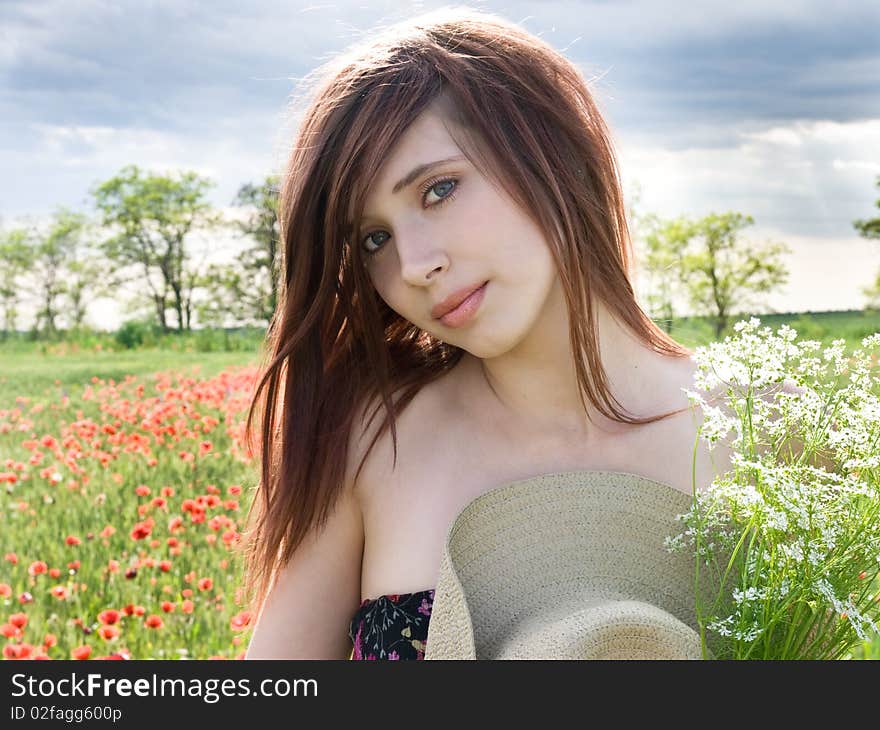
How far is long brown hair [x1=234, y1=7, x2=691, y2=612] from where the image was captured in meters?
1.90

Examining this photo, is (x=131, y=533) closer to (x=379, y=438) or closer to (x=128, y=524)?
(x=128, y=524)

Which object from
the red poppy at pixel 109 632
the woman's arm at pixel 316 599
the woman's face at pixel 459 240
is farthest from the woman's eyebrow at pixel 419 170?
the red poppy at pixel 109 632

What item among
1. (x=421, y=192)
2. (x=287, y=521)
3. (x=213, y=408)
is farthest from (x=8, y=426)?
(x=421, y=192)

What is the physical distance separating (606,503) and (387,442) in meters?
0.59

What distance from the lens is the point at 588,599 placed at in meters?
1.65

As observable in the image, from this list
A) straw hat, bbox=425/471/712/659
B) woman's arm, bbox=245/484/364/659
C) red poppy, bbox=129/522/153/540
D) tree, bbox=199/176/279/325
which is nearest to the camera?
straw hat, bbox=425/471/712/659

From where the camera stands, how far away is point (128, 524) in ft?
13.7

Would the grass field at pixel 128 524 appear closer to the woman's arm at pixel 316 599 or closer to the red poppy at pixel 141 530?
the red poppy at pixel 141 530

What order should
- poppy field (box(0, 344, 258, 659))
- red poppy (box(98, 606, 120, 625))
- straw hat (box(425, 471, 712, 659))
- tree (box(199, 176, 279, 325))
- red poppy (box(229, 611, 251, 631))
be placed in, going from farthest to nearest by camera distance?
tree (box(199, 176, 279, 325)) → poppy field (box(0, 344, 258, 659)) → red poppy (box(98, 606, 120, 625)) → red poppy (box(229, 611, 251, 631)) → straw hat (box(425, 471, 712, 659))

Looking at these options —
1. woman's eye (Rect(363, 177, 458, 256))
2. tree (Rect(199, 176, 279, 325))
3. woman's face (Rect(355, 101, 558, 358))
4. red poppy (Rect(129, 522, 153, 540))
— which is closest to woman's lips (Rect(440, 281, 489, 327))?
woman's face (Rect(355, 101, 558, 358))

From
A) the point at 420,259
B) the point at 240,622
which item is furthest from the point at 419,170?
the point at 240,622

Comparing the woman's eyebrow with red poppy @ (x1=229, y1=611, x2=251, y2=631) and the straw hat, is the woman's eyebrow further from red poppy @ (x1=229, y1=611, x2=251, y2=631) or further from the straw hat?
red poppy @ (x1=229, y1=611, x2=251, y2=631)

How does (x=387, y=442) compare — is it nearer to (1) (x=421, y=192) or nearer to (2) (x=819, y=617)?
(1) (x=421, y=192)
